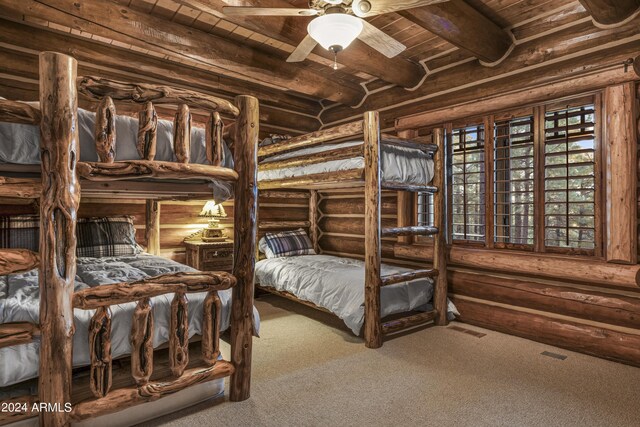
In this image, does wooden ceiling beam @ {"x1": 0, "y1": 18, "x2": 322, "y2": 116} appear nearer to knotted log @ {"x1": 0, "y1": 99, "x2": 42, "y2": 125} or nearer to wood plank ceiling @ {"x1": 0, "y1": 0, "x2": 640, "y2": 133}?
wood plank ceiling @ {"x1": 0, "y1": 0, "x2": 640, "y2": 133}

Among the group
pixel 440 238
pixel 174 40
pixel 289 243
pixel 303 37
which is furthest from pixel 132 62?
pixel 440 238

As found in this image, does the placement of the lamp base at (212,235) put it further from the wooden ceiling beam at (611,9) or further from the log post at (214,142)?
the wooden ceiling beam at (611,9)

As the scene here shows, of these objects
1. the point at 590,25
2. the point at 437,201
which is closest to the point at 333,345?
the point at 437,201

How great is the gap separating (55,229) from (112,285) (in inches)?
15.8

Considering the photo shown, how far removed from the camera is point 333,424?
7.35 feet

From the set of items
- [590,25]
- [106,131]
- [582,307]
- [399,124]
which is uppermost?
[590,25]

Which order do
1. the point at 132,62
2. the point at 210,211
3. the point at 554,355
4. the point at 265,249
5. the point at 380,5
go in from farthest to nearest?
the point at 265,249, the point at 210,211, the point at 132,62, the point at 554,355, the point at 380,5

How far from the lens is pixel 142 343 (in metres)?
2.14

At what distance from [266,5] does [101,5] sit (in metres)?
1.55

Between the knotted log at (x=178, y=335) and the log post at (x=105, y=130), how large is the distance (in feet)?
2.95

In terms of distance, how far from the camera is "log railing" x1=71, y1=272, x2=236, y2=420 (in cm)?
199

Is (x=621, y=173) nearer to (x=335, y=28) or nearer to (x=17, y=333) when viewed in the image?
(x=335, y=28)

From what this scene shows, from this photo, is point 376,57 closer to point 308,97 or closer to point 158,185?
point 308,97

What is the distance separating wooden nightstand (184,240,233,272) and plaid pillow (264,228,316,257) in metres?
0.67
